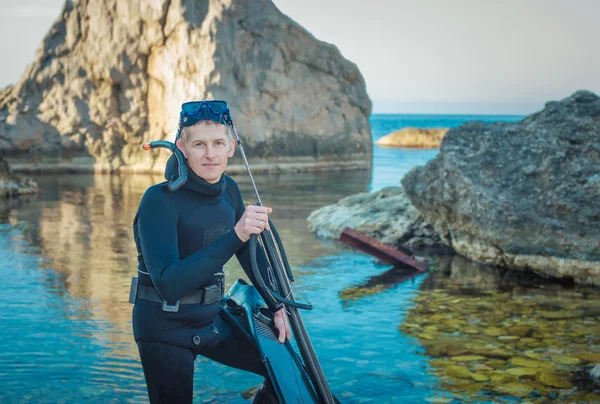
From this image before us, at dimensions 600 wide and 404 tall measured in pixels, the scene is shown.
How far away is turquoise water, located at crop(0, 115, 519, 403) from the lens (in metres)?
4.79

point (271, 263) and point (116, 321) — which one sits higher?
point (271, 263)

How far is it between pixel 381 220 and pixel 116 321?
5579 millimetres

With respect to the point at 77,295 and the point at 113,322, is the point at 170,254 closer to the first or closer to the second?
the point at 113,322

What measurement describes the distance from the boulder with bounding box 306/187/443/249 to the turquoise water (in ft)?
1.46

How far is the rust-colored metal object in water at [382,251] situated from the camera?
8.81 m

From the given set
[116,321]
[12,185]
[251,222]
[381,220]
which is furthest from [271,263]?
[12,185]

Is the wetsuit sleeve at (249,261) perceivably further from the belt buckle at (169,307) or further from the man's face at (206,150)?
the belt buckle at (169,307)

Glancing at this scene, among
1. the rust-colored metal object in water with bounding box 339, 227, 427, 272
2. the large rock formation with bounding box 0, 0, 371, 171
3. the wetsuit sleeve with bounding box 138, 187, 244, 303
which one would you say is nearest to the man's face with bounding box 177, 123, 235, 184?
the wetsuit sleeve with bounding box 138, 187, 244, 303

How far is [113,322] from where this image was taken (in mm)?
6281

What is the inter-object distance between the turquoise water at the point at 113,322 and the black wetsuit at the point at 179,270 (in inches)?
67.5

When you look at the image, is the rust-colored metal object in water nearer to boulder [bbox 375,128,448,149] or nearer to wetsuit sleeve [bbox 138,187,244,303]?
wetsuit sleeve [bbox 138,187,244,303]

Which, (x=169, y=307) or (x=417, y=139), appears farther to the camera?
(x=417, y=139)

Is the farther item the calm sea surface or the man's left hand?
the calm sea surface

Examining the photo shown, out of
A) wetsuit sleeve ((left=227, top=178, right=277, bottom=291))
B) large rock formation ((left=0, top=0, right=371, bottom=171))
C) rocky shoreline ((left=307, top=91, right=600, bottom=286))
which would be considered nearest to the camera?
wetsuit sleeve ((left=227, top=178, right=277, bottom=291))
